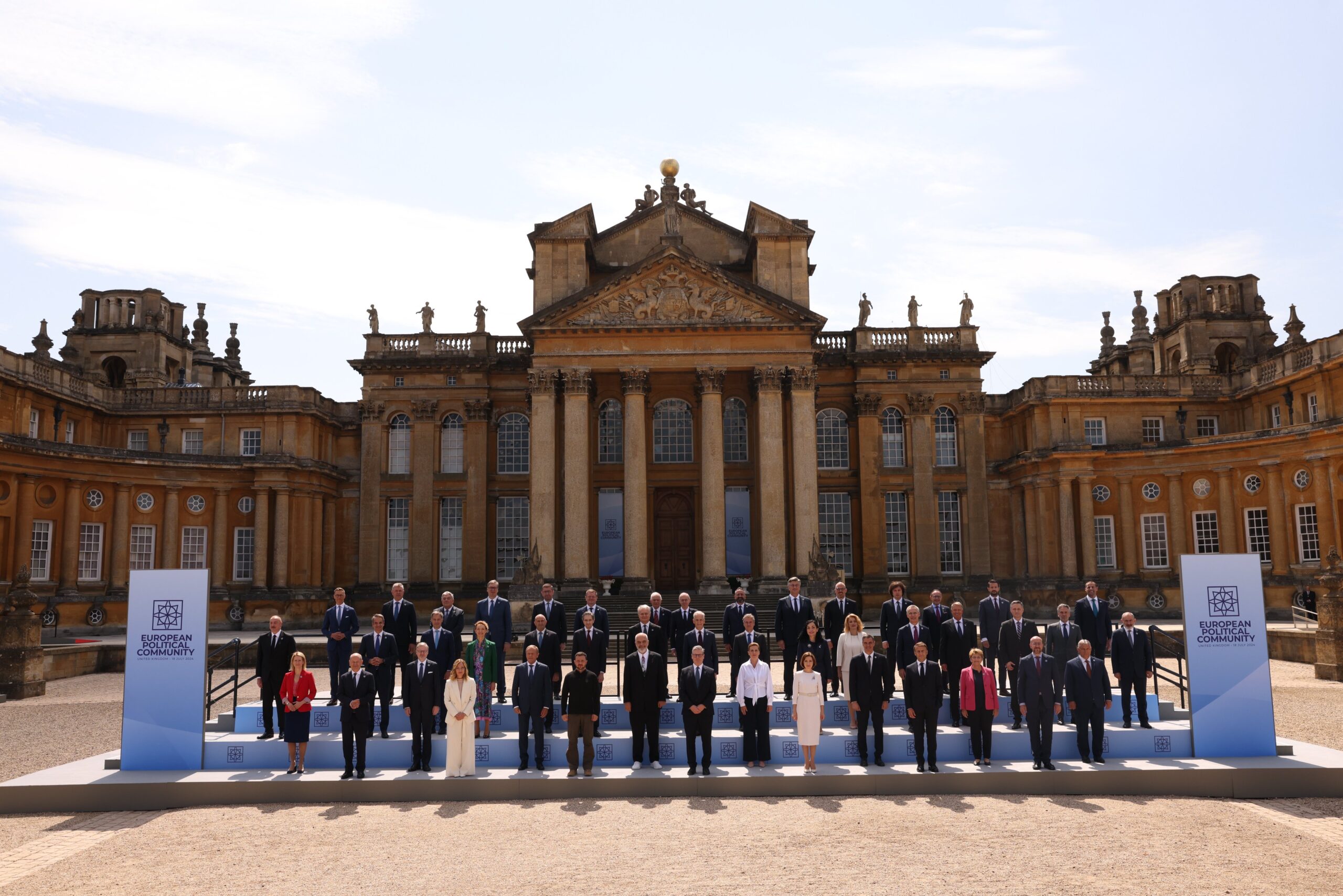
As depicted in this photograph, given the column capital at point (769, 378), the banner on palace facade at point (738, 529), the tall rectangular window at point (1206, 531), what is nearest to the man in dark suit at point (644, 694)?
the column capital at point (769, 378)

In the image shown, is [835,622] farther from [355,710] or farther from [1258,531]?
[1258,531]

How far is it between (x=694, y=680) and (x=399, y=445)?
28.2 m

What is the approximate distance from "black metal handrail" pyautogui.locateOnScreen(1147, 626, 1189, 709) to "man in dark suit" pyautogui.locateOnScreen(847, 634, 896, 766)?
4.05 meters

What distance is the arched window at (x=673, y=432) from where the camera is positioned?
35219 millimetres

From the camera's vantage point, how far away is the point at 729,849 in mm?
9398

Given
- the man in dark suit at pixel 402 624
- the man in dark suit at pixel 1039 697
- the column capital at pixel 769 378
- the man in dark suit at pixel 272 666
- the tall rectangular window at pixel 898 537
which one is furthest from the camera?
the tall rectangular window at pixel 898 537

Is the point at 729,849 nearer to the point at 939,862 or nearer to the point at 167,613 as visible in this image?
the point at 939,862

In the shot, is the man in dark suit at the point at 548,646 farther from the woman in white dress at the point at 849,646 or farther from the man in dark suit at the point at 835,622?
the man in dark suit at the point at 835,622

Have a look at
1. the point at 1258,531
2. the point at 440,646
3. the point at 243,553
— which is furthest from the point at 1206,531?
the point at 243,553

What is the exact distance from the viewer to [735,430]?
35.5 m

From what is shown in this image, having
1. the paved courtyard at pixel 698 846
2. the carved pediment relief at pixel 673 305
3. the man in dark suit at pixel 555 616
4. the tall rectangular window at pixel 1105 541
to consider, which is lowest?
the paved courtyard at pixel 698 846

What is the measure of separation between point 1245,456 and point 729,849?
3240 cm

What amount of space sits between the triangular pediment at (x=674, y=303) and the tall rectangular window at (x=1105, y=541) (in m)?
14.4

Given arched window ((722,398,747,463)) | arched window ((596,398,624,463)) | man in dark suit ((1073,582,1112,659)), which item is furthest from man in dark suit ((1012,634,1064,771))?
arched window ((596,398,624,463))
